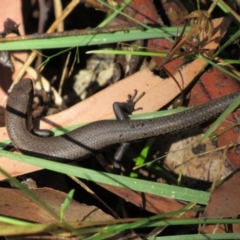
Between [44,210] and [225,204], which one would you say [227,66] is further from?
[44,210]

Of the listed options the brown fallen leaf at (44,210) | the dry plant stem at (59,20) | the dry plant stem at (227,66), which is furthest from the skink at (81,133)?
the brown fallen leaf at (44,210)

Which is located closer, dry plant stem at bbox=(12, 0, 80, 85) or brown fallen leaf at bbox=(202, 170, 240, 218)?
brown fallen leaf at bbox=(202, 170, 240, 218)

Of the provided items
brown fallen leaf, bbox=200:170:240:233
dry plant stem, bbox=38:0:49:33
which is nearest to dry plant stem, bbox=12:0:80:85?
dry plant stem, bbox=38:0:49:33

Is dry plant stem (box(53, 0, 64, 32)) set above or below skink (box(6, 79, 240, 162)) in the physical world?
above

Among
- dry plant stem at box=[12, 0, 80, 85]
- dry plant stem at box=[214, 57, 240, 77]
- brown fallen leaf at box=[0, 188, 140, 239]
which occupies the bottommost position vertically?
brown fallen leaf at box=[0, 188, 140, 239]

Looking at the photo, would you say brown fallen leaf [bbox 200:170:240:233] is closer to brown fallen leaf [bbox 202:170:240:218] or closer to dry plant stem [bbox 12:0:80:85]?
brown fallen leaf [bbox 202:170:240:218]

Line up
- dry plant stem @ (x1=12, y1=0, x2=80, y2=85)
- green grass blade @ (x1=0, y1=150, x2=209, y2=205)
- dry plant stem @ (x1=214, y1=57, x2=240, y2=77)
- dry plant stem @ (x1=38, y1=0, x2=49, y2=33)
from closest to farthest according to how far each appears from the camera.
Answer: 1. green grass blade @ (x1=0, y1=150, x2=209, y2=205)
2. dry plant stem @ (x1=214, y1=57, x2=240, y2=77)
3. dry plant stem @ (x1=12, y1=0, x2=80, y2=85)
4. dry plant stem @ (x1=38, y1=0, x2=49, y2=33)

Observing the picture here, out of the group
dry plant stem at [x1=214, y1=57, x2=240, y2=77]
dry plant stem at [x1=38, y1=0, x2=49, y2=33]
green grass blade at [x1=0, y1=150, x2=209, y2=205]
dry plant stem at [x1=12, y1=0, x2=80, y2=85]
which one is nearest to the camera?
green grass blade at [x1=0, y1=150, x2=209, y2=205]

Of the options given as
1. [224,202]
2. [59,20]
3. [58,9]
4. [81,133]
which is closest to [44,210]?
[81,133]
